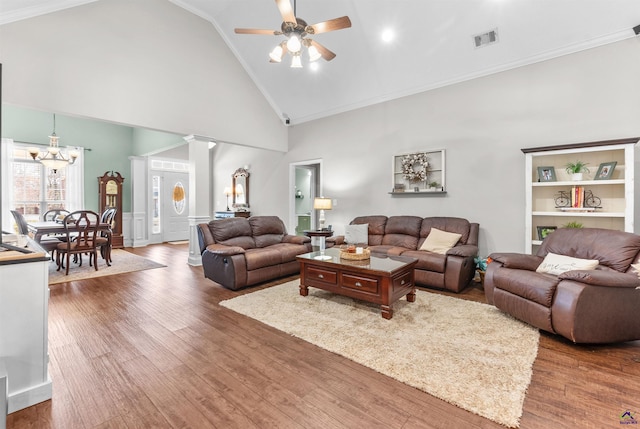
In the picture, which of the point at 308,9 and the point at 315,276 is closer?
the point at 315,276

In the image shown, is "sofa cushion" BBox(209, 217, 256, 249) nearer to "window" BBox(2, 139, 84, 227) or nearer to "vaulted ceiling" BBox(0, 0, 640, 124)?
"vaulted ceiling" BBox(0, 0, 640, 124)

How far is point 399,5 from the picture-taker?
13.5ft

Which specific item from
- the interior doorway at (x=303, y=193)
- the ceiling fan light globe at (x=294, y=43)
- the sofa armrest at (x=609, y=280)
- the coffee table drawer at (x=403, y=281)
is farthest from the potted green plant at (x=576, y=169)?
the interior doorway at (x=303, y=193)

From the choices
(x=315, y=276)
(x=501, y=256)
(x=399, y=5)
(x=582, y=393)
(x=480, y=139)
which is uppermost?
(x=399, y=5)

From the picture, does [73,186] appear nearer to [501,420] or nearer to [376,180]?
[376,180]

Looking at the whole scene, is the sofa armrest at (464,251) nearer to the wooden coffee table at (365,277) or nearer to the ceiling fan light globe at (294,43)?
the wooden coffee table at (365,277)

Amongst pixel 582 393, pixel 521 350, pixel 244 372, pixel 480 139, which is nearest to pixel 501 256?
pixel 521 350

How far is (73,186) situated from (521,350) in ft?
30.8

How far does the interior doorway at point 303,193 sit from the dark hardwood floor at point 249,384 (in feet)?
14.4

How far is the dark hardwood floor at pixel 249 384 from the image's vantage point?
1676mm

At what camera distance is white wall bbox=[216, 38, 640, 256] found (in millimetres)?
3715

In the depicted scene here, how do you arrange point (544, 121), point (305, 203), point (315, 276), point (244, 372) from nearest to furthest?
1. point (244, 372)
2. point (315, 276)
3. point (544, 121)
4. point (305, 203)

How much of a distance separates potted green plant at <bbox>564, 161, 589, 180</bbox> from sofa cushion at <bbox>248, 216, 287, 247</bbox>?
14.1 feet

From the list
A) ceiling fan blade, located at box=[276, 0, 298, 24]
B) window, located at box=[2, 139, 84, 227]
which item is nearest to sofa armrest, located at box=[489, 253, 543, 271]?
ceiling fan blade, located at box=[276, 0, 298, 24]
